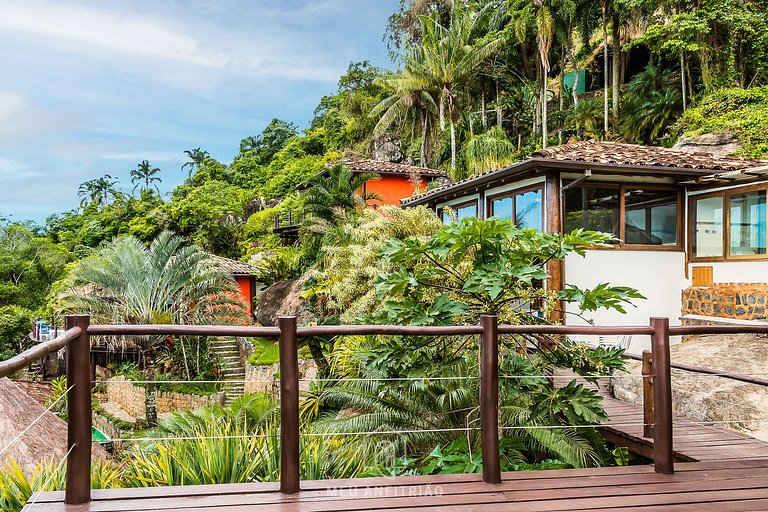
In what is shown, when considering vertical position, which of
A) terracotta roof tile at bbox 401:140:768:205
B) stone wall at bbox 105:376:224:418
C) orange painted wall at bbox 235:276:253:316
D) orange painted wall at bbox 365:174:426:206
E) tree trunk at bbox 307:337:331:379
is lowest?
stone wall at bbox 105:376:224:418

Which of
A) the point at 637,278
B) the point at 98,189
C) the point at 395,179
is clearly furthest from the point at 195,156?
the point at 637,278

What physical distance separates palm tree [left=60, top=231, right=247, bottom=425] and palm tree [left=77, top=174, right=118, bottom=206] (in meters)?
48.7

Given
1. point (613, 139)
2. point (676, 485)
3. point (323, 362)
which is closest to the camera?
point (676, 485)

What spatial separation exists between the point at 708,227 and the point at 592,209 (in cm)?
219

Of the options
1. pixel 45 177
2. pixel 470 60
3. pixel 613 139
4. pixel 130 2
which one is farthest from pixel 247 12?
pixel 45 177

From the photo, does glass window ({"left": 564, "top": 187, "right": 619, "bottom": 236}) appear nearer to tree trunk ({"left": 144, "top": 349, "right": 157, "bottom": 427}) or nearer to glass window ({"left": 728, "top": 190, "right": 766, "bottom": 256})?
glass window ({"left": 728, "top": 190, "right": 766, "bottom": 256})

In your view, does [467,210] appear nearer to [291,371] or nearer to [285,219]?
[291,371]

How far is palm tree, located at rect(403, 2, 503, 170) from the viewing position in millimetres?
22125

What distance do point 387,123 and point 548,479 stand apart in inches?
899

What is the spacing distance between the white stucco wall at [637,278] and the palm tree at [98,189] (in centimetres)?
5989

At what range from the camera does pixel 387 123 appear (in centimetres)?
2445

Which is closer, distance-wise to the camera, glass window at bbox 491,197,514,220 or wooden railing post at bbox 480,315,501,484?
wooden railing post at bbox 480,315,501,484

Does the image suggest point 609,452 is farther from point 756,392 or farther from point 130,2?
point 130,2

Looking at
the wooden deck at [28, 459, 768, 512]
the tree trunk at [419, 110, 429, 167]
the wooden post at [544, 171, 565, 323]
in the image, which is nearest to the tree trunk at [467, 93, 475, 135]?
the tree trunk at [419, 110, 429, 167]
